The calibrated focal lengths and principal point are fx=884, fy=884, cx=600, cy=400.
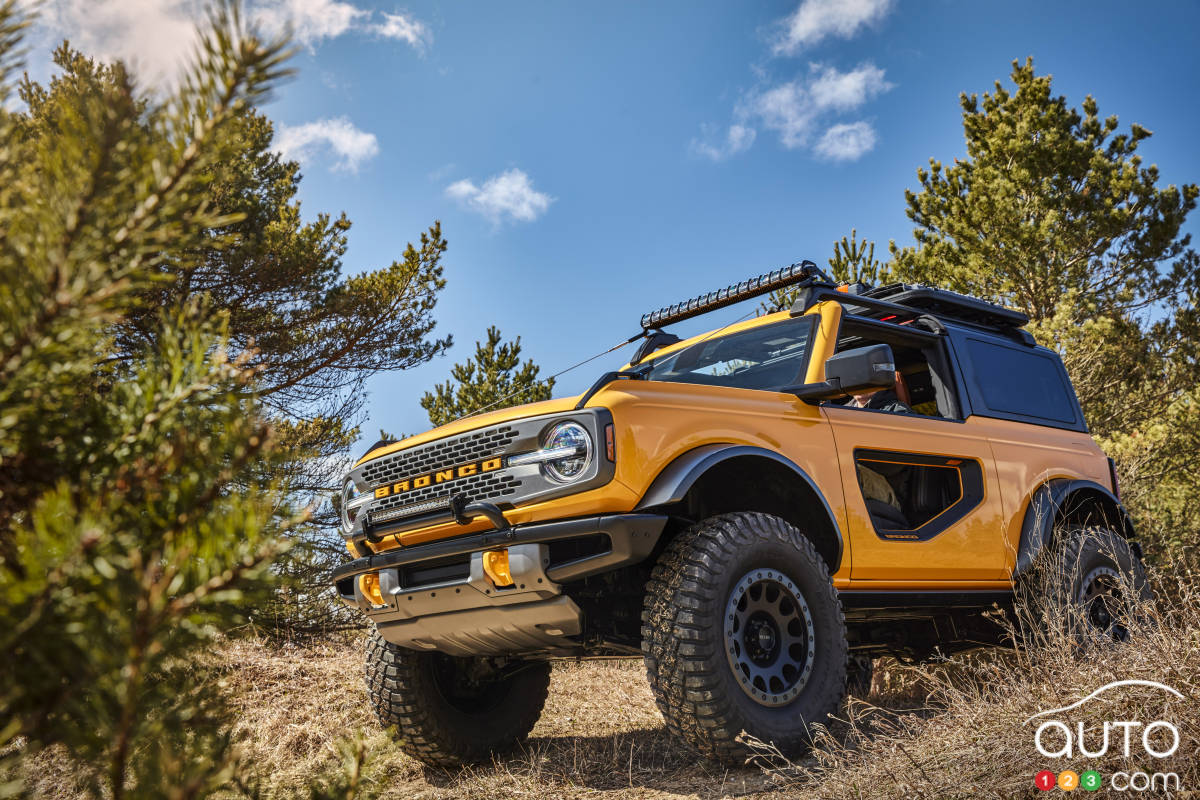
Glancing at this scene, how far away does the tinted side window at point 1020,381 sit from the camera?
5691mm

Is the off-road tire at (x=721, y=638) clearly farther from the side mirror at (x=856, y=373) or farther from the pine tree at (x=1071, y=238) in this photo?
the pine tree at (x=1071, y=238)

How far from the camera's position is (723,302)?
5.67m

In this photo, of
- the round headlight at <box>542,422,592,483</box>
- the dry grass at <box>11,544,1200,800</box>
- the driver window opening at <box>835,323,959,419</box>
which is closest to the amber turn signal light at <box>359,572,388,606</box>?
the dry grass at <box>11,544,1200,800</box>

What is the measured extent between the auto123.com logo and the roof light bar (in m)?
2.88

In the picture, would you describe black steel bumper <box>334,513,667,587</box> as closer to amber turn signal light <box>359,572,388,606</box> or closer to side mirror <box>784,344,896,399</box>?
amber turn signal light <box>359,572,388,606</box>

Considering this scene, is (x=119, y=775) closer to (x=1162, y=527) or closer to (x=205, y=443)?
(x=205, y=443)

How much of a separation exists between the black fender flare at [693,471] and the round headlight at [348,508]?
1.61m

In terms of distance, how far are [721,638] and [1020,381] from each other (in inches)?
140

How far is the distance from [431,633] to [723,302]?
112 inches

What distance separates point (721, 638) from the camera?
140 inches

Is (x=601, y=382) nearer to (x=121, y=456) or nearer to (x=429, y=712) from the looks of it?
(x=429, y=712)

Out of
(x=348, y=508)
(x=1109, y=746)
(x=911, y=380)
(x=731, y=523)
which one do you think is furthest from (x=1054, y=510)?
(x=348, y=508)

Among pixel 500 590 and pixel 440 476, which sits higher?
pixel 440 476

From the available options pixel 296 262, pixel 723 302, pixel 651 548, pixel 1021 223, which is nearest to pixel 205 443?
pixel 651 548
